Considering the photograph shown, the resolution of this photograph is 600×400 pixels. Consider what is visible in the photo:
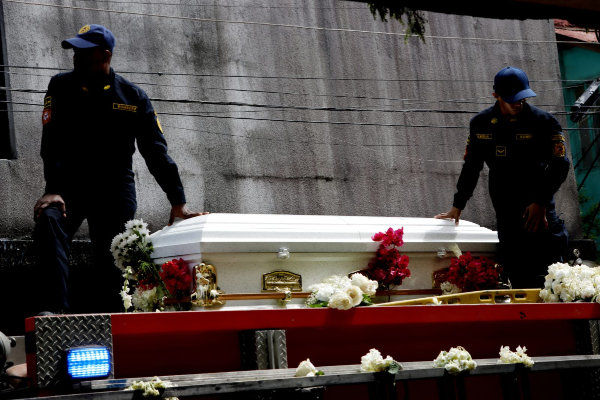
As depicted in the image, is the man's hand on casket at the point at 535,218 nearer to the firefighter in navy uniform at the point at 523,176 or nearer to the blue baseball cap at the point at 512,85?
the firefighter in navy uniform at the point at 523,176

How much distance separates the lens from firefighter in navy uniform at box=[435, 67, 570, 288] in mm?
5250

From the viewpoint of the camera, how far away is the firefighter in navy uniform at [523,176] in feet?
17.2

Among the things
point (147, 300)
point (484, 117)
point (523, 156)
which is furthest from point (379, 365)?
point (484, 117)

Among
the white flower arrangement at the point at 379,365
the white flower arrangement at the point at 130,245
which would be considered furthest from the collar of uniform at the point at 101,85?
the white flower arrangement at the point at 379,365

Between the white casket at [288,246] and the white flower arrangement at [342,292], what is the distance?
6.6 inches

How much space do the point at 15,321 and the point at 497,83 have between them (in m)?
6.49

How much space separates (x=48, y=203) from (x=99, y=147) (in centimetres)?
53

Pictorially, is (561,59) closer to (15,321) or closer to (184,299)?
(15,321)

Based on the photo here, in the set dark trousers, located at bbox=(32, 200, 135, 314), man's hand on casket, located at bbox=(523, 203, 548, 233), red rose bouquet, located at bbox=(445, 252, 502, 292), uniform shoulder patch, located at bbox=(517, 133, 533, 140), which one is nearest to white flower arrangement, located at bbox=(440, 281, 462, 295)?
red rose bouquet, located at bbox=(445, 252, 502, 292)

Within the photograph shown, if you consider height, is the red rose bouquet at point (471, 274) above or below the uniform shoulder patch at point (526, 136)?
below

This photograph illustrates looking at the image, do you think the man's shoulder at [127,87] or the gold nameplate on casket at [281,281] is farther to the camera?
the man's shoulder at [127,87]

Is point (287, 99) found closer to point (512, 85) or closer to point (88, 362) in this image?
point (512, 85)

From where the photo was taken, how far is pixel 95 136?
461 cm

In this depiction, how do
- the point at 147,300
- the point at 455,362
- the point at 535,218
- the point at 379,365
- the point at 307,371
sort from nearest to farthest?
the point at 307,371
the point at 379,365
the point at 455,362
the point at 147,300
the point at 535,218
